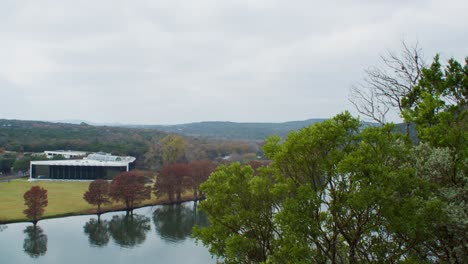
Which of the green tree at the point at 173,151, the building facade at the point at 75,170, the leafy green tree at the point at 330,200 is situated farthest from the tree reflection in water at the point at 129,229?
the green tree at the point at 173,151

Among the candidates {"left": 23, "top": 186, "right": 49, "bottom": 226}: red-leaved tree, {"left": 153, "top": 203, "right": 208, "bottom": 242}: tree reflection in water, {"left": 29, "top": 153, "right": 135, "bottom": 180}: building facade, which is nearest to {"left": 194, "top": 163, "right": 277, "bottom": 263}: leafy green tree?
{"left": 153, "top": 203, "right": 208, "bottom": 242}: tree reflection in water

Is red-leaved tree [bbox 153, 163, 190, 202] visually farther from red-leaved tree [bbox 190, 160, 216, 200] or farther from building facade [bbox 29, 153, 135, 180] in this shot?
building facade [bbox 29, 153, 135, 180]

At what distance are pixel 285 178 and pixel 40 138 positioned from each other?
6548cm

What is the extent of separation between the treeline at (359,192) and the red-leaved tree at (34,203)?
21.5 metres

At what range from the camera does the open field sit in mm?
27627

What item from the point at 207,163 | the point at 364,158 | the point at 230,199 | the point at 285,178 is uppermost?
the point at 364,158

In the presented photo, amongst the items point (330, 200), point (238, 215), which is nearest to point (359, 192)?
point (330, 200)

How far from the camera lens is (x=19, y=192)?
3472 cm

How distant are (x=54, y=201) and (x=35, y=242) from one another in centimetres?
1021

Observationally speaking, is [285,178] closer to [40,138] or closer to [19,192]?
[19,192]

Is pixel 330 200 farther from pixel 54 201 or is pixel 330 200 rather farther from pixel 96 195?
pixel 54 201

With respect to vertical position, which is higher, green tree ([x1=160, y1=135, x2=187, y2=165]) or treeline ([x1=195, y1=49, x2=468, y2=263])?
treeline ([x1=195, y1=49, x2=468, y2=263])

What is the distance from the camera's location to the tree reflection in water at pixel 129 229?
22.8 m

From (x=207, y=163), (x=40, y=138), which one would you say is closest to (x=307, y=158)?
(x=207, y=163)
